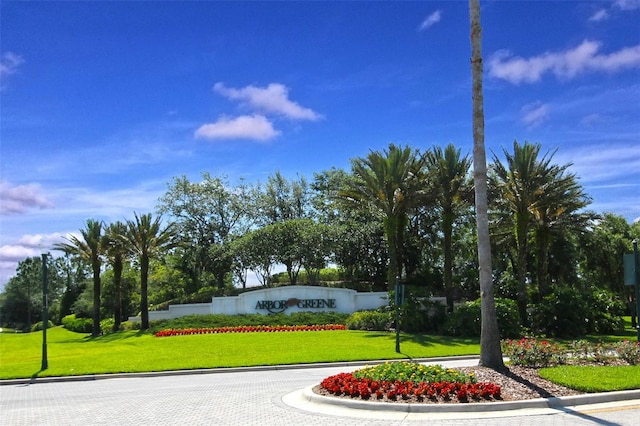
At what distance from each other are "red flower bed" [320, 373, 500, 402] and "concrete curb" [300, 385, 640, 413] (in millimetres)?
331

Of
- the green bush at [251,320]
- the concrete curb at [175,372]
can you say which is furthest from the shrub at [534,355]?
the green bush at [251,320]

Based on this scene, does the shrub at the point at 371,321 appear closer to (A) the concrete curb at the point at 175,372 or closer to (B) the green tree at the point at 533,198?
(B) the green tree at the point at 533,198

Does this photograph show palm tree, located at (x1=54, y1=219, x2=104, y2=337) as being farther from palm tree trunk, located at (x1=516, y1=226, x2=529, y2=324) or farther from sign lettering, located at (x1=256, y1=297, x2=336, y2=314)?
palm tree trunk, located at (x1=516, y1=226, x2=529, y2=324)

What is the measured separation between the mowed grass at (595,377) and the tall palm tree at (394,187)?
20.4 metres

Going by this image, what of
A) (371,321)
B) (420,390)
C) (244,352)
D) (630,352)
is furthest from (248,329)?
(420,390)

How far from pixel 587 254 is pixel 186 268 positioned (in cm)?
3767

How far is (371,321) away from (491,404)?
23.4 meters

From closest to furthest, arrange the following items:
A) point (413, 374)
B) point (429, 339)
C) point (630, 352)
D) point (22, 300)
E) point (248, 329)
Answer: point (413, 374) → point (630, 352) → point (429, 339) → point (248, 329) → point (22, 300)

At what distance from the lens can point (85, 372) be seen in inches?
749

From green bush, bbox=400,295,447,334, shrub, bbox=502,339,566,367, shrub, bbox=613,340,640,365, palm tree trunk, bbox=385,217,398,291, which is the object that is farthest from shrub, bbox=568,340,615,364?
palm tree trunk, bbox=385,217,398,291

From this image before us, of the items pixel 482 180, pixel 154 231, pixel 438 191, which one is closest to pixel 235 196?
pixel 154 231

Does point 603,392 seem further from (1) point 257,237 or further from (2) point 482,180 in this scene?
(1) point 257,237

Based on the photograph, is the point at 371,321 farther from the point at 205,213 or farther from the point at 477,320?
the point at 205,213

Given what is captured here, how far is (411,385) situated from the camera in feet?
34.3
